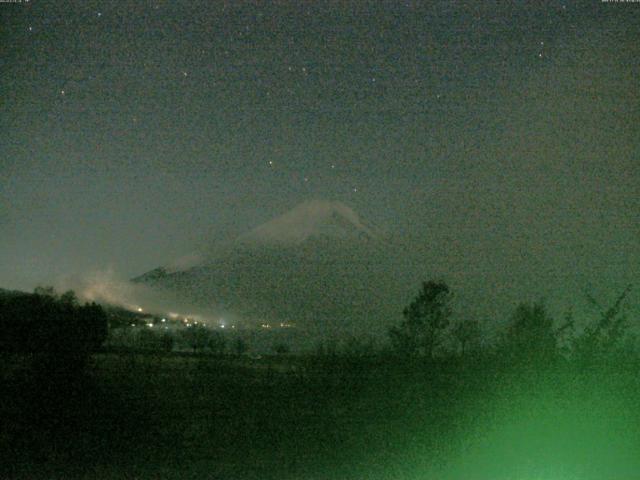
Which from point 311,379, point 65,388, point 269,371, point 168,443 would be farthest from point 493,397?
point 65,388

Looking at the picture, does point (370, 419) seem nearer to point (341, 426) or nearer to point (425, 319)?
point (341, 426)

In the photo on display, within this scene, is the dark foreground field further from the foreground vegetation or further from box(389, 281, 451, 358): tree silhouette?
box(389, 281, 451, 358): tree silhouette

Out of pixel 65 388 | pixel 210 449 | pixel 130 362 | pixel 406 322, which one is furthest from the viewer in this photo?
pixel 406 322

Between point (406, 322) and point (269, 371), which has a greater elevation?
point (406, 322)

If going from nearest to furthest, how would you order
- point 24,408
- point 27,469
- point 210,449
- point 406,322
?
point 27,469 → point 210,449 → point 24,408 → point 406,322

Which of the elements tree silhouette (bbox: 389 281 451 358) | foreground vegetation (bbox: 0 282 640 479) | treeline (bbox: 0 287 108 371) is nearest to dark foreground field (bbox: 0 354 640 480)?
foreground vegetation (bbox: 0 282 640 479)

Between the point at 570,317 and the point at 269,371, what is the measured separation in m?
7.11

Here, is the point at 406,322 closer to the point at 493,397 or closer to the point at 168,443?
the point at 493,397

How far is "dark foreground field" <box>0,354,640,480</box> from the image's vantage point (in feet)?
30.1

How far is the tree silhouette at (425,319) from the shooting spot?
60.1 feet

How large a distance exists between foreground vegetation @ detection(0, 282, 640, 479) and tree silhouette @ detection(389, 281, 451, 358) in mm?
4764

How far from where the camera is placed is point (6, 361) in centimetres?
1383

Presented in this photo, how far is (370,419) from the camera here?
11.3m

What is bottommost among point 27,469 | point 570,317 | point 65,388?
point 27,469
